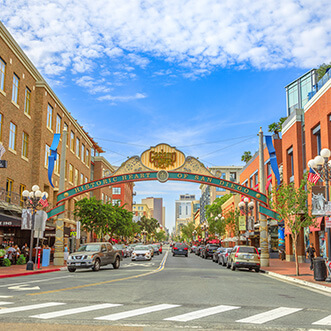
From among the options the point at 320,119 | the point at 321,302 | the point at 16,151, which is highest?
the point at 320,119

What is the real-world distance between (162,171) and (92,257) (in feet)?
39.8

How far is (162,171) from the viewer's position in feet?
113

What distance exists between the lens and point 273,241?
52375 millimetres

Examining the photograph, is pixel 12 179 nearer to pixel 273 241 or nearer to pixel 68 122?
pixel 68 122

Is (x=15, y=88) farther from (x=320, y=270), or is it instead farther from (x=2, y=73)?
(x=320, y=270)

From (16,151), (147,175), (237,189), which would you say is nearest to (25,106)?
(16,151)

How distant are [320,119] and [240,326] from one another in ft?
93.3

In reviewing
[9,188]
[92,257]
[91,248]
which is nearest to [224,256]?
[91,248]

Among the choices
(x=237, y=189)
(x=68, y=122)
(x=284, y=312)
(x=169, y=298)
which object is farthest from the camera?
(x=68, y=122)

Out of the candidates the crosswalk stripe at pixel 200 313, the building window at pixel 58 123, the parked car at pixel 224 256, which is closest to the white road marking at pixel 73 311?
the crosswalk stripe at pixel 200 313

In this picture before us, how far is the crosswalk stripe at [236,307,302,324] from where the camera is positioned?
8.52 meters

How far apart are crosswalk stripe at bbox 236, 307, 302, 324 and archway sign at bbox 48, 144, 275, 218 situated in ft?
76.7

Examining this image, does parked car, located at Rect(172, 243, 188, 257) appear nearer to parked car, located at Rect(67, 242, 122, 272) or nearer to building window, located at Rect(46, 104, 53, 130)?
building window, located at Rect(46, 104, 53, 130)

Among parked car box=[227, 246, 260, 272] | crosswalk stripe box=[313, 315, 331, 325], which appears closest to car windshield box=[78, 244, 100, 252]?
parked car box=[227, 246, 260, 272]
